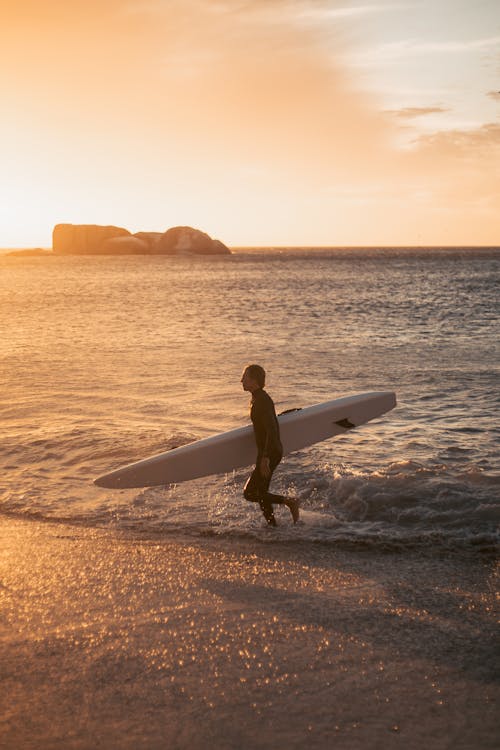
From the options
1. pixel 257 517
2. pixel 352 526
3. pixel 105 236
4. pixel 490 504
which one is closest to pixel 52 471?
pixel 257 517

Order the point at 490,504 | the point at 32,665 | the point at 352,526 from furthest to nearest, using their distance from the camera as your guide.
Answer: the point at 490,504 → the point at 352,526 → the point at 32,665

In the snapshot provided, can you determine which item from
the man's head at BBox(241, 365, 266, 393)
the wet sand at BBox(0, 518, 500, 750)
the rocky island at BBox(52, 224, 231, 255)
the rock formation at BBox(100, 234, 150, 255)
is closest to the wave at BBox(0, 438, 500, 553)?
the wet sand at BBox(0, 518, 500, 750)

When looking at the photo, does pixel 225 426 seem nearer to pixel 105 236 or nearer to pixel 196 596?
pixel 196 596

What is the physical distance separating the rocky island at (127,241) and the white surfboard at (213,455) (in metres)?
158

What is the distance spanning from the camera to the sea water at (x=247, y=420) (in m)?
7.03

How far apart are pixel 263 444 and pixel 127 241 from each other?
164241mm

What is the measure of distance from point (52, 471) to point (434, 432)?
224 inches

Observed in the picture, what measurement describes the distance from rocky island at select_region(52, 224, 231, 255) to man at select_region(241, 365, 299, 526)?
159182 mm

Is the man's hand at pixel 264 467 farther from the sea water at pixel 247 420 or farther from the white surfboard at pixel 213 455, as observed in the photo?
the white surfboard at pixel 213 455

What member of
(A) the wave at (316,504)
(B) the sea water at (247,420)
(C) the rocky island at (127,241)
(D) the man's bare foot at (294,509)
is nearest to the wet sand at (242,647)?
(A) the wave at (316,504)

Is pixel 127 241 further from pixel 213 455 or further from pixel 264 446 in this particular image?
pixel 264 446

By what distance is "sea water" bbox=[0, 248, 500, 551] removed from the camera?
703cm

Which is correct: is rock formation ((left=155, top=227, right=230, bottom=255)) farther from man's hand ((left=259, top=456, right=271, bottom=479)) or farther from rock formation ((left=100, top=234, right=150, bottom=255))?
man's hand ((left=259, top=456, right=271, bottom=479))

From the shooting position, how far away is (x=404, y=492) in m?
7.66
